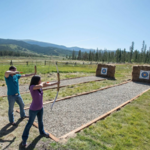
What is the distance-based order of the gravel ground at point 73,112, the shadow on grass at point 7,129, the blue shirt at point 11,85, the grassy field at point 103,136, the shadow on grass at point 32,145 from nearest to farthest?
the shadow on grass at point 32,145 → the grassy field at point 103,136 → the shadow on grass at point 7,129 → the blue shirt at point 11,85 → the gravel ground at point 73,112

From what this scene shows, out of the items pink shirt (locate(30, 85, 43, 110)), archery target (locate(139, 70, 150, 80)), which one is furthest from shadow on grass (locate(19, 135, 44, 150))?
archery target (locate(139, 70, 150, 80))

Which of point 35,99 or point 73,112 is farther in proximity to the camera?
point 73,112

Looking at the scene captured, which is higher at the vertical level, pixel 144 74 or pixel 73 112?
pixel 144 74

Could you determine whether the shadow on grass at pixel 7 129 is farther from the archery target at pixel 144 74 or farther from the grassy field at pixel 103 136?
the archery target at pixel 144 74

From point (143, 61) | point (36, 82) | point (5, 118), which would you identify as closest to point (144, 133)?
point (36, 82)

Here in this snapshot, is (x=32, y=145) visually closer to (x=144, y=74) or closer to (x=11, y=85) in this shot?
(x=11, y=85)

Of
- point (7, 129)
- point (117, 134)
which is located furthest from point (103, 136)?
point (7, 129)

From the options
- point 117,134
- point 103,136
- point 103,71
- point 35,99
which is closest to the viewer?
point 35,99

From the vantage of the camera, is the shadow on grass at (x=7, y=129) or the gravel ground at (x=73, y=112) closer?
the shadow on grass at (x=7, y=129)

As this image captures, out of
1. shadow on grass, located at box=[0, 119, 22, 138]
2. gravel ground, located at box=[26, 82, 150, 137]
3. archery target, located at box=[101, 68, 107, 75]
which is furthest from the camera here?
archery target, located at box=[101, 68, 107, 75]

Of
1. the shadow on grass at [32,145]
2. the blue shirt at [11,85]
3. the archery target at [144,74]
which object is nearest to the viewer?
the shadow on grass at [32,145]

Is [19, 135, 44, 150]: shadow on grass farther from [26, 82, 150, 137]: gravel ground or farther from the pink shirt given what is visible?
the pink shirt

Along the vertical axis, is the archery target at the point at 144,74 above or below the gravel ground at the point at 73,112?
above

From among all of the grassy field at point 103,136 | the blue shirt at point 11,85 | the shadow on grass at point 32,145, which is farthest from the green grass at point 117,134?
the blue shirt at point 11,85
